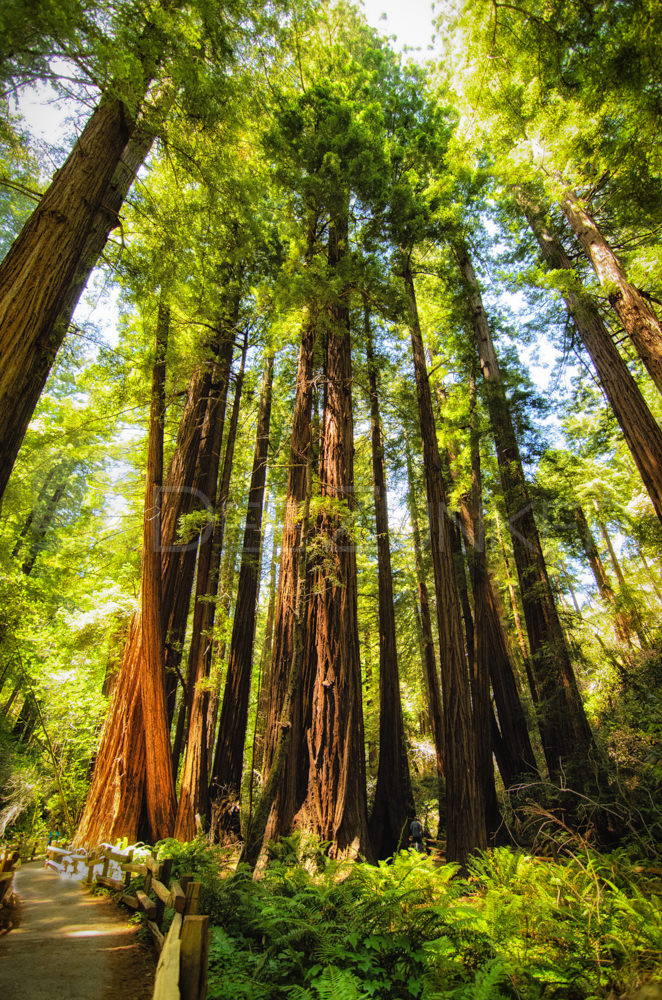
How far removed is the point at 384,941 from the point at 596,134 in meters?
9.43

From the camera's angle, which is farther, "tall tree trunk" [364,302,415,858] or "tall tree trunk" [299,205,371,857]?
"tall tree trunk" [364,302,415,858]

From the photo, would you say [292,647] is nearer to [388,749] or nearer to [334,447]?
[334,447]

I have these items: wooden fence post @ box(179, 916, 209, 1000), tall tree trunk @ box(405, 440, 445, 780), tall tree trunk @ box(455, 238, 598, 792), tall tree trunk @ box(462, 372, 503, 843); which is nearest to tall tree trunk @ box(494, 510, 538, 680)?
tall tree trunk @ box(405, 440, 445, 780)

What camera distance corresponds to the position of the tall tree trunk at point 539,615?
7984 millimetres

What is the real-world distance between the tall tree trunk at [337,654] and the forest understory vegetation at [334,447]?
0.05 m

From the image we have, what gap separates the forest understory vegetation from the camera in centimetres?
399

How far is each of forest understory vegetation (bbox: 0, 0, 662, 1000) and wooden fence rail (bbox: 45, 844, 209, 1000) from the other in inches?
19.0

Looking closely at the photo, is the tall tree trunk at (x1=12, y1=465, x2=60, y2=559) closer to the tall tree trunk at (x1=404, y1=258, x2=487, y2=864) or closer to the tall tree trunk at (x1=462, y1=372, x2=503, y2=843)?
the tall tree trunk at (x1=404, y1=258, x2=487, y2=864)

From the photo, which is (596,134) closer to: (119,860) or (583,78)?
(583,78)

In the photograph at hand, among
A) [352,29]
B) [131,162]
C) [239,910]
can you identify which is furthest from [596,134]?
[352,29]

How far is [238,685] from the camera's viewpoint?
32.1ft

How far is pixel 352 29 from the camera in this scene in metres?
12.7

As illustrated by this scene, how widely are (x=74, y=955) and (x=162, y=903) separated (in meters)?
0.79

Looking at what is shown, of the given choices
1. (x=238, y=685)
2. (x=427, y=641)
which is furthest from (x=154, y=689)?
(x=427, y=641)
